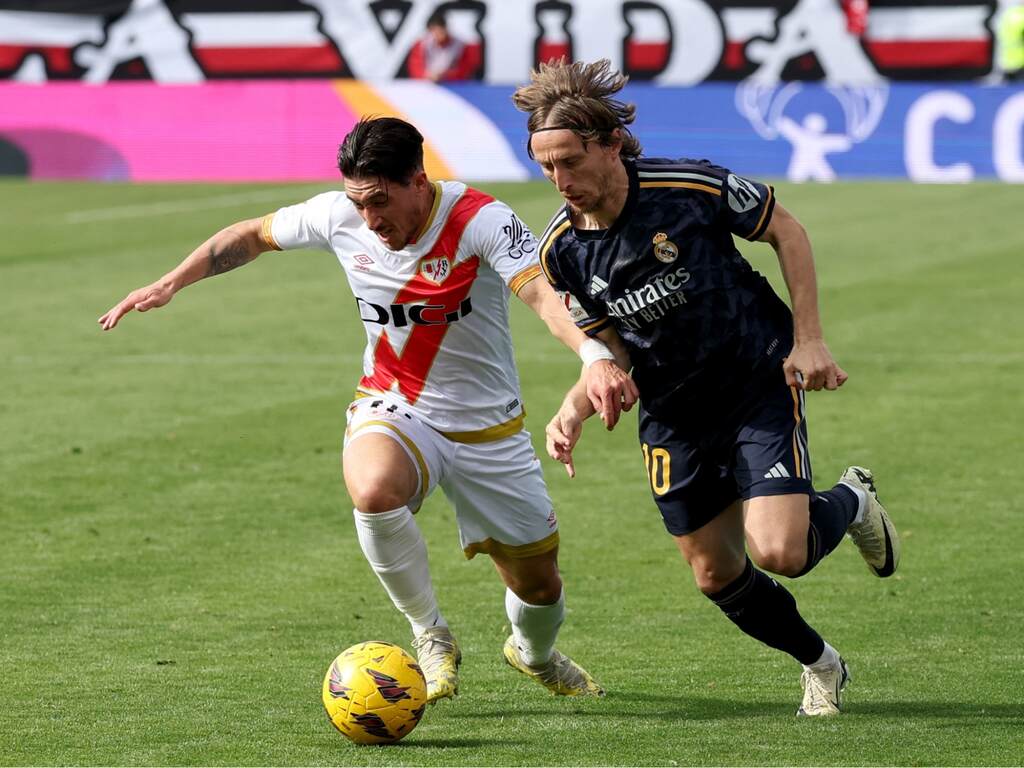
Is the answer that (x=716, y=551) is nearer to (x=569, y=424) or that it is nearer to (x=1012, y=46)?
(x=569, y=424)

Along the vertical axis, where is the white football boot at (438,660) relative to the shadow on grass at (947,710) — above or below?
below

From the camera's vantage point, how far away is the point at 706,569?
6230 mm

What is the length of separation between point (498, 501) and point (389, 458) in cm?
47

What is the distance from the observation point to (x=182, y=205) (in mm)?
25109

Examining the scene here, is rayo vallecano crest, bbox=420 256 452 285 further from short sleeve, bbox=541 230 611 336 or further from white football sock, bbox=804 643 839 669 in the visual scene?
white football sock, bbox=804 643 839 669

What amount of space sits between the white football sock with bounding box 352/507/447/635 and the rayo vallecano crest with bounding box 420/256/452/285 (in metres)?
0.81

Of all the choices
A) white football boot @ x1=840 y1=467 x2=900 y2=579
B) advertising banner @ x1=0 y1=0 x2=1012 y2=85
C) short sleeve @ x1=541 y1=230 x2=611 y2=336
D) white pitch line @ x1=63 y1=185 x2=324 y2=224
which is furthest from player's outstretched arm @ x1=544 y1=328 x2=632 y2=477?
advertising banner @ x1=0 y1=0 x2=1012 y2=85

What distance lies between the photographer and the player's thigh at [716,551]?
6.21 m

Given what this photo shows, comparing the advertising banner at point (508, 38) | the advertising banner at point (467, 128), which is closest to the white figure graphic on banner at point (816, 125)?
the advertising banner at point (467, 128)

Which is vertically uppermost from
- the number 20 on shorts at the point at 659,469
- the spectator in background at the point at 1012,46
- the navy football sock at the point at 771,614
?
the number 20 on shorts at the point at 659,469

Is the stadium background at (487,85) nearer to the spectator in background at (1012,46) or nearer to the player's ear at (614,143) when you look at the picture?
the spectator in background at (1012,46)

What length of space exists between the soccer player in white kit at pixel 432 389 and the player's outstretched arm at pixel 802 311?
2.75ft

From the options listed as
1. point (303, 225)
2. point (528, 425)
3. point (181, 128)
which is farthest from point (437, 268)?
point (181, 128)

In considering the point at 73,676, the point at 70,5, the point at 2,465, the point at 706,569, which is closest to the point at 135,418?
the point at 2,465
